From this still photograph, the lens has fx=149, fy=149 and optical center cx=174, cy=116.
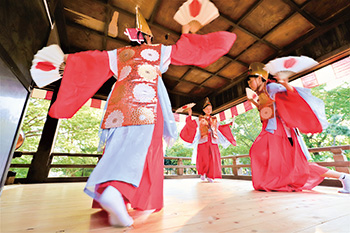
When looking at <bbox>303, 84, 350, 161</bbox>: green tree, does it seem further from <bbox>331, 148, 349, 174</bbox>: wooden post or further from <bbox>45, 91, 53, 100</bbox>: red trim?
<bbox>45, 91, 53, 100</bbox>: red trim

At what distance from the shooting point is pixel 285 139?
7.57ft

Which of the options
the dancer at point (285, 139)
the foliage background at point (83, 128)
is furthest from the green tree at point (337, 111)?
the dancer at point (285, 139)

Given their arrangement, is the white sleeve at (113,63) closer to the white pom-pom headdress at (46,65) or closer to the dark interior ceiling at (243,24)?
the white pom-pom headdress at (46,65)

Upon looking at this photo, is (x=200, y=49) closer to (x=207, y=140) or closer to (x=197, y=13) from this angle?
(x=197, y=13)

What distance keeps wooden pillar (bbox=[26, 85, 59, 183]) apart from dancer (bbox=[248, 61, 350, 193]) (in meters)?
4.85

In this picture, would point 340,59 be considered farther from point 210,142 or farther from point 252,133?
point 252,133

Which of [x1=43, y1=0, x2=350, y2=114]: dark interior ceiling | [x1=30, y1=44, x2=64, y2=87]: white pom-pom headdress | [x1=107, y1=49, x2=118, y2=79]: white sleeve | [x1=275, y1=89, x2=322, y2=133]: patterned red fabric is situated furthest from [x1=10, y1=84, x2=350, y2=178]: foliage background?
[x1=275, y1=89, x2=322, y2=133]: patterned red fabric

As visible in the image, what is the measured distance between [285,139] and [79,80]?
2864 mm

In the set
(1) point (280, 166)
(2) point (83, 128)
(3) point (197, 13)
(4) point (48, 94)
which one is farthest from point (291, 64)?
(2) point (83, 128)

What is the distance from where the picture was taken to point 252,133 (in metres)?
10.6

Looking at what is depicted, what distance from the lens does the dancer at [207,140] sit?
13.1ft

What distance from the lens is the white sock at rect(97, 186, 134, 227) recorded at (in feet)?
2.69

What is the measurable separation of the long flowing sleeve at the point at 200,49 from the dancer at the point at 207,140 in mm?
2464

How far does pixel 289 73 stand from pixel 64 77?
2525mm
